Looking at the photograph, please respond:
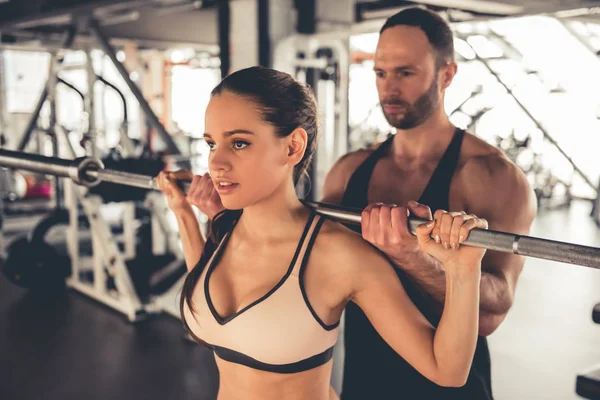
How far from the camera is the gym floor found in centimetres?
301

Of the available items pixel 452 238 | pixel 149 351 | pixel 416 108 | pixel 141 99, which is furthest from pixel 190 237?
pixel 141 99

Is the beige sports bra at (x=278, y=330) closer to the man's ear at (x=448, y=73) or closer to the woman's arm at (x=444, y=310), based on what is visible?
the woman's arm at (x=444, y=310)

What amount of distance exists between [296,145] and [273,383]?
0.45 meters

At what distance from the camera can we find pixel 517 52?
7.18 metres

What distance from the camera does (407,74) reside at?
1401 mm

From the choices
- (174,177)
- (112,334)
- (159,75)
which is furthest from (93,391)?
(159,75)

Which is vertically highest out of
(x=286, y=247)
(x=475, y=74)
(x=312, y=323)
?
(x=475, y=74)

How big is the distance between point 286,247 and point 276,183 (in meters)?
0.14

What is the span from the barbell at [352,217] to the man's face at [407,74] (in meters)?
0.44

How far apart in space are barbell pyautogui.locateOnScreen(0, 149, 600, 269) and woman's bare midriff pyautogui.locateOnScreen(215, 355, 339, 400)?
0.30 meters

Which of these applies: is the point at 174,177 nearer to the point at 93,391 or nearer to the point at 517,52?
the point at 93,391

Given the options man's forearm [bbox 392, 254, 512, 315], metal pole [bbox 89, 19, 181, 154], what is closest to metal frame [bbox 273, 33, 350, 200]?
metal pole [bbox 89, 19, 181, 154]

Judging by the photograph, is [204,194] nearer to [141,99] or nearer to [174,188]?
[174,188]

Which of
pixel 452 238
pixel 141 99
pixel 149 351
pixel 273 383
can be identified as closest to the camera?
pixel 452 238
